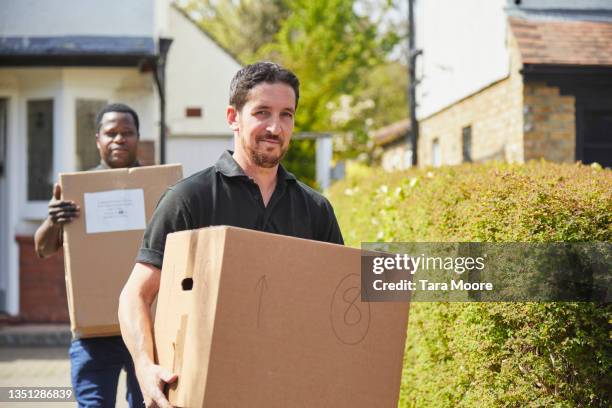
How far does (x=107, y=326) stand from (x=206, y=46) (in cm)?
1376

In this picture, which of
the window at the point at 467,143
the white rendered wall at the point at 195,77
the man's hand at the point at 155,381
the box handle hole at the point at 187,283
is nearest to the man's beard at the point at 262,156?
the box handle hole at the point at 187,283

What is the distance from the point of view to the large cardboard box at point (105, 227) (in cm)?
450

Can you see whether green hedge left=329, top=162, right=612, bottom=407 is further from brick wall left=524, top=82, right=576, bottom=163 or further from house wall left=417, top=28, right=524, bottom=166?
house wall left=417, top=28, right=524, bottom=166

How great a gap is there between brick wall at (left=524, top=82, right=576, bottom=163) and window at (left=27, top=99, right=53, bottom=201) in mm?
5986

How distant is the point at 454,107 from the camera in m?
16.0

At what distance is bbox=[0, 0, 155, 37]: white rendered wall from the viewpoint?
11703 mm

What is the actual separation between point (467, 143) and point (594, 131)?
3.71m

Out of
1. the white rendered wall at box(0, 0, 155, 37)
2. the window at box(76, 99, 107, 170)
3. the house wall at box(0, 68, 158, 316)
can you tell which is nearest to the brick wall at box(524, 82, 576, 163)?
the house wall at box(0, 68, 158, 316)

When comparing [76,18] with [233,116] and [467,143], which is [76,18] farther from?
[233,116]

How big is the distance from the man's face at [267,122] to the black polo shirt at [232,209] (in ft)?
0.35

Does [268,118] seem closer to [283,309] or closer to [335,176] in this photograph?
[283,309]

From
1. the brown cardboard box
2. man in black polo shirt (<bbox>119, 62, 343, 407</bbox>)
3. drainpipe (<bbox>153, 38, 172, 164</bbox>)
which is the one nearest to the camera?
the brown cardboard box

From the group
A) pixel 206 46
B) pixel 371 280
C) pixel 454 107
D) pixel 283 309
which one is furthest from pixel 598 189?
pixel 206 46

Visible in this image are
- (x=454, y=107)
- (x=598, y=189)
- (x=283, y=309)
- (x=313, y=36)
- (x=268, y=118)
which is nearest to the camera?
(x=283, y=309)
